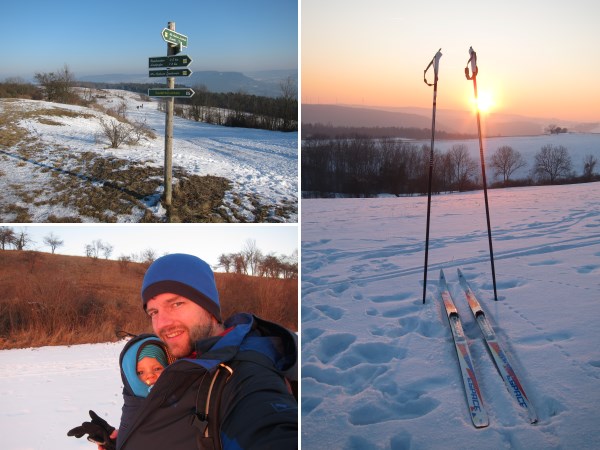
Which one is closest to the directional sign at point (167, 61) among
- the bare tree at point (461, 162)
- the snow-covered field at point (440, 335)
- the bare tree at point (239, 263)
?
the bare tree at point (239, 263)

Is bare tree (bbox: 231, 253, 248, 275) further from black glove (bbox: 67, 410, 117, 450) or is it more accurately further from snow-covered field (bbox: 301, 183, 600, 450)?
snow-covered field (bbox: 301, 183, 600, 450)

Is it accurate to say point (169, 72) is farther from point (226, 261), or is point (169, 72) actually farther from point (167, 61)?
point (226, 261)

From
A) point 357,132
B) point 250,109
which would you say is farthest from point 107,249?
point 250,109

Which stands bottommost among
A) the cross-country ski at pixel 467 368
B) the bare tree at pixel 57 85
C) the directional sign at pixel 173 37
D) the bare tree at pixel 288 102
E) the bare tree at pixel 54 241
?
the cross-country ski at pixel 467 368

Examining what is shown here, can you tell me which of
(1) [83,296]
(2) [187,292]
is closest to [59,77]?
(1) [83,296]

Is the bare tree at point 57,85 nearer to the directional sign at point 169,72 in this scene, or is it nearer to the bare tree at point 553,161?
the directional sign at point 169,72

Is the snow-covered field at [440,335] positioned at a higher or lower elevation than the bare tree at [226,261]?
lower
